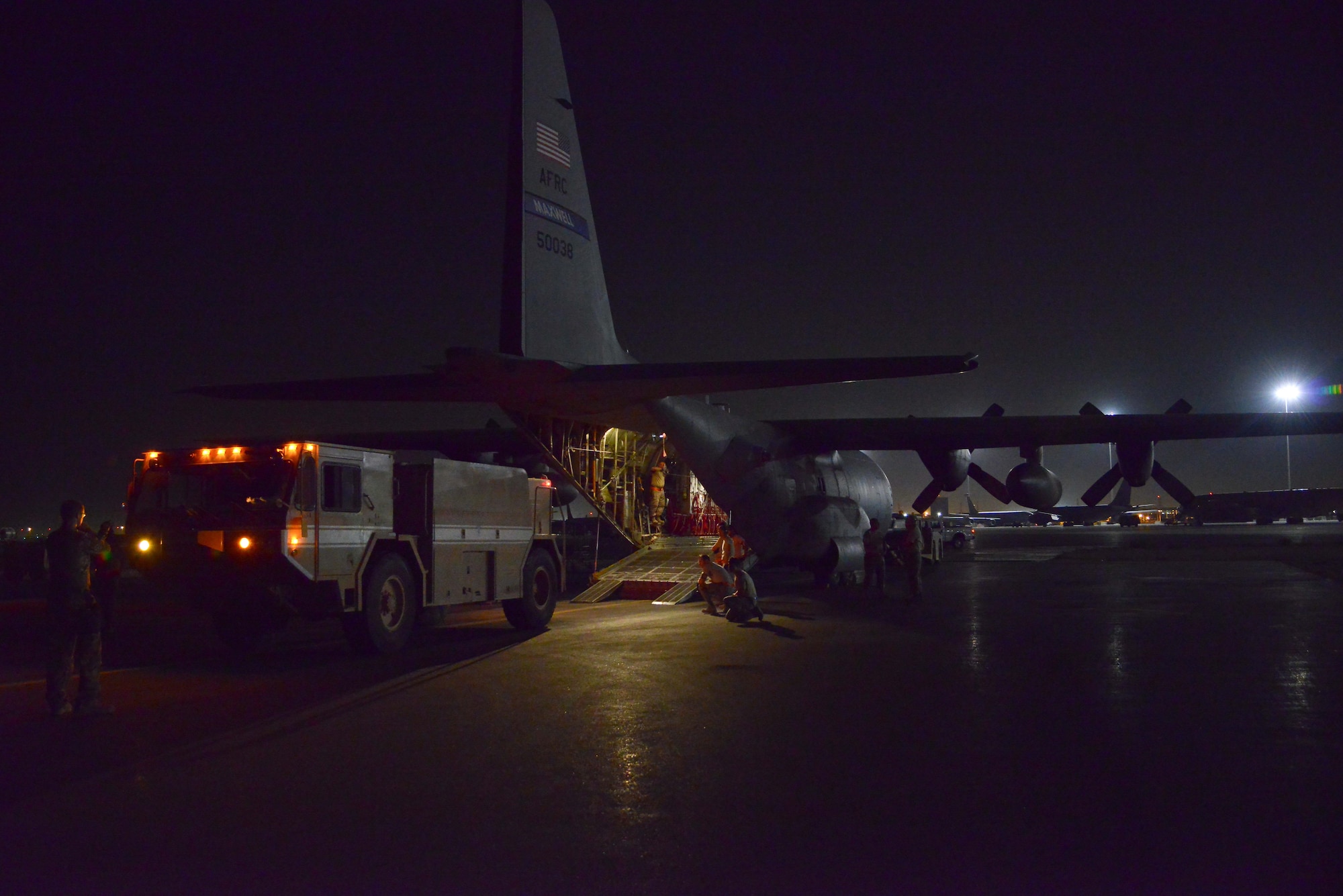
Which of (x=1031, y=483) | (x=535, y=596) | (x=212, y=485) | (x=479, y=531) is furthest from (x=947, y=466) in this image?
(x=212, y=485)

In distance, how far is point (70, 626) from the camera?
8492 mm

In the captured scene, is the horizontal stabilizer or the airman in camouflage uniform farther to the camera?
the horizontal stabilizer

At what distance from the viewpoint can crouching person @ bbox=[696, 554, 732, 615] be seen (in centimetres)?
1625

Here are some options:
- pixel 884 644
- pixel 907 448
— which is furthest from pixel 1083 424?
pixel 884 644

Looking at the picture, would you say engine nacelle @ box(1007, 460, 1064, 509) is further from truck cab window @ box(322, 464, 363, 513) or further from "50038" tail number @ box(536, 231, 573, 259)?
truck cab window @ box(322, 464, 363, 513)

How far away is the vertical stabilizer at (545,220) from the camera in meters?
14.3

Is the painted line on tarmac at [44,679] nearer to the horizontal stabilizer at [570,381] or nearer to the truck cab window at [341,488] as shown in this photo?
the truck cab window at [341,488]

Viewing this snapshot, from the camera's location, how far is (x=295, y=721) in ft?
26.4

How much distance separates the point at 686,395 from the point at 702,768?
9.89 metres

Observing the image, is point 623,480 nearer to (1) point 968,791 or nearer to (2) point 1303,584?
(2) point 1303,584

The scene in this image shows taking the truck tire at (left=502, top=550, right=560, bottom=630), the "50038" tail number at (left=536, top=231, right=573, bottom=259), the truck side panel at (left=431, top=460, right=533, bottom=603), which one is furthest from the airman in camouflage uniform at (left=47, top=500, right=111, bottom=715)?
the "50038" tail number at (left=536, top=231, right=573, bottom=259)

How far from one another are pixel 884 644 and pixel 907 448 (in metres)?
12.9

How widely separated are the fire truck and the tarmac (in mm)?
730

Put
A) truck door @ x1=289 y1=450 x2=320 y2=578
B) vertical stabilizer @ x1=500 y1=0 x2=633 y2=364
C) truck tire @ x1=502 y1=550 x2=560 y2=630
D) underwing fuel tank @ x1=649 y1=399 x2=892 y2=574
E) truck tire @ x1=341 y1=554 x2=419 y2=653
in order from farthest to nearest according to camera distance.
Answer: underwing fuel tank @ x1=649 y1=399 x2=892 y2=574, truck tire @ x1=502 y1=550 x2=560 y2=630, vertical stabilizer @ x1=500 y1=0 x2=633 y2=364, truck tire @ x1=341 y1=554 x2=419 y2=653, truck door @ x1=289 y1=450 x2=320 y2=578
